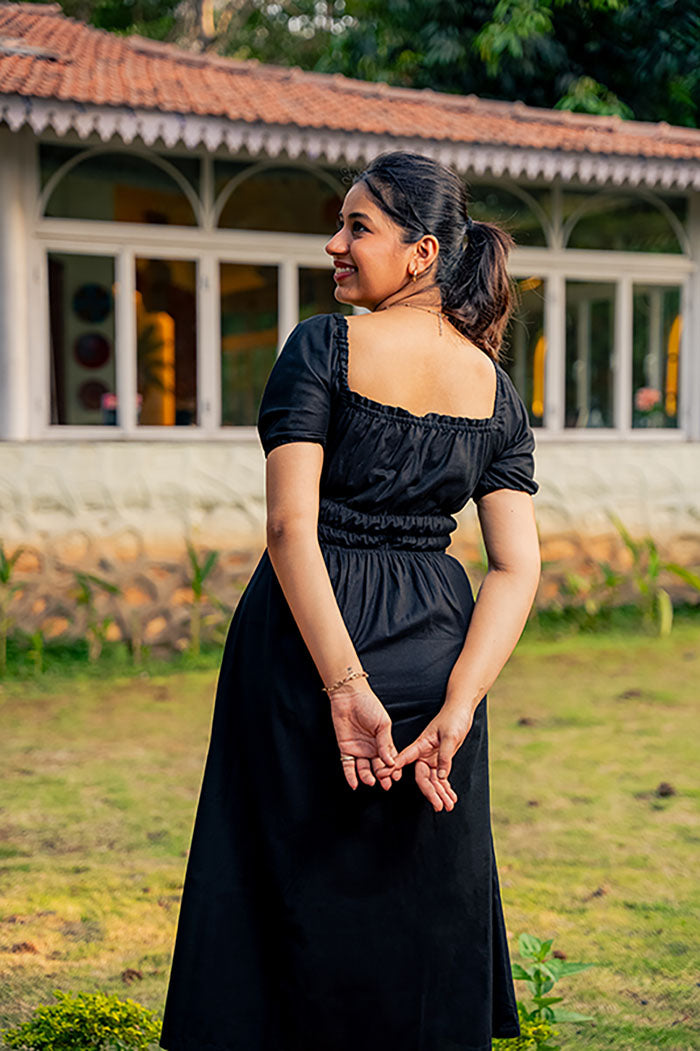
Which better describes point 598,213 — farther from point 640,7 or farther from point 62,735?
point 62,735

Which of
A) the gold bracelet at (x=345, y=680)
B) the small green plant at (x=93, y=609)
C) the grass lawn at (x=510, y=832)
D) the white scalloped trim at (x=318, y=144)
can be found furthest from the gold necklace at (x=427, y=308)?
the white scalloped trim at (x=318, y=144)

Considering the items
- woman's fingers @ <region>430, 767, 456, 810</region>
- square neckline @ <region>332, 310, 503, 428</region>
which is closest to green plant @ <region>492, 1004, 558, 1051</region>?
woman's fingers @ <region>430, 767, 456, 810</region>

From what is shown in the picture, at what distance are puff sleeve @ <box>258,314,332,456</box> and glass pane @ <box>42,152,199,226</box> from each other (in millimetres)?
A: 7417

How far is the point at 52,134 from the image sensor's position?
8.61 metres

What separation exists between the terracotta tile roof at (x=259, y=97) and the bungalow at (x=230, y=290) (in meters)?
0.04

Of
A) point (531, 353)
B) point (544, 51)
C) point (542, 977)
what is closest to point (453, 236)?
point (542, 977)

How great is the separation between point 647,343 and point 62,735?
22.2ft

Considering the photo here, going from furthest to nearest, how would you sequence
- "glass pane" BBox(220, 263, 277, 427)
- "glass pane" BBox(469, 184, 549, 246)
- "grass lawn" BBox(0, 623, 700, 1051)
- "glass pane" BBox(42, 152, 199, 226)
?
"glass pane" BBox(469, 184, 549, 246) < "glass pane" BBox(220, 263, 277, 427) < "glass pane" BBox(42, 152, 199, 226) < "grass lawn" BBox(0, 623, 700, 1051)

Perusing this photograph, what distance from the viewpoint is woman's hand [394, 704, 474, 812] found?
1.97m

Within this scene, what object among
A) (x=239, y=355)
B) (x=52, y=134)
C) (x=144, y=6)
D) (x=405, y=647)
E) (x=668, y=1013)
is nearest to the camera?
(x=405, y=647)

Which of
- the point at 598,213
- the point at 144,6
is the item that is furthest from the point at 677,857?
the point at 144,6

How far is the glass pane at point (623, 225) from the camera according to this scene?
414 inches

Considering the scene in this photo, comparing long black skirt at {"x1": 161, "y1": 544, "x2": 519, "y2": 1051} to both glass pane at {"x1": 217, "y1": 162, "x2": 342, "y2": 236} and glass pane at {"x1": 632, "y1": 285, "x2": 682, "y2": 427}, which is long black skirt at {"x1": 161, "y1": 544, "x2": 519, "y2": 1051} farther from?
glass pane at {"x1": 632, "y1": 285, "x2": 682, "y2": 427}

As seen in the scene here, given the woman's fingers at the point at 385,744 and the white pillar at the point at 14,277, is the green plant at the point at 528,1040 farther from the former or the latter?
the white pillar at the point at 14,277
